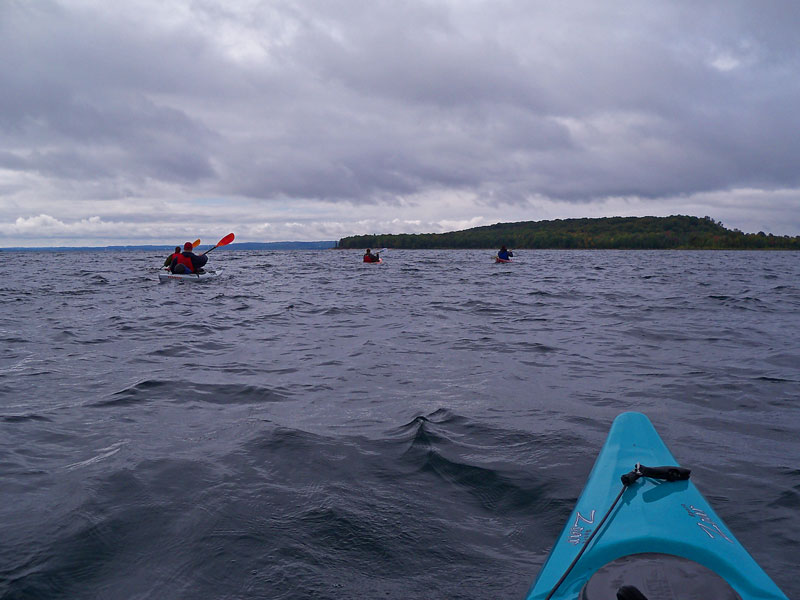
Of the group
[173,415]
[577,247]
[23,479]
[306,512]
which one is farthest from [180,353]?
[577,247]

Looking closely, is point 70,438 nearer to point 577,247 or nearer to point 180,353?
point 180,353

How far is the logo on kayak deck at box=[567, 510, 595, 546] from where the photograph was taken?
89.4 inches

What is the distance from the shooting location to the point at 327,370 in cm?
672

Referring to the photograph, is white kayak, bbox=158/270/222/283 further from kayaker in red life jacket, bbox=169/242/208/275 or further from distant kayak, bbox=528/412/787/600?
distant kayak, bbox=528/412/787/600

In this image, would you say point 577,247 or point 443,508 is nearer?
point 443,508

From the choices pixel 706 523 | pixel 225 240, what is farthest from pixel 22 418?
pixel 225 240

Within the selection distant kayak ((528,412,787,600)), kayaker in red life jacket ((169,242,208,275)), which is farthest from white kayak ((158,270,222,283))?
distant kayak ((528,412,787,600))

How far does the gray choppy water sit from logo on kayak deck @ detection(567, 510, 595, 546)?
1.35 ft

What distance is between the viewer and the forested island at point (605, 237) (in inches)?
3765

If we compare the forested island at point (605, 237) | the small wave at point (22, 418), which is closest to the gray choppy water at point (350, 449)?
the small wave at point (22, 418)

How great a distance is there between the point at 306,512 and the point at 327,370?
11.8 feet

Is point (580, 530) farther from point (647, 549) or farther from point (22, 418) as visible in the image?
point (22, 418)

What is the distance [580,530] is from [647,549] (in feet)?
0.99

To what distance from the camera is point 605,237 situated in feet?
343
